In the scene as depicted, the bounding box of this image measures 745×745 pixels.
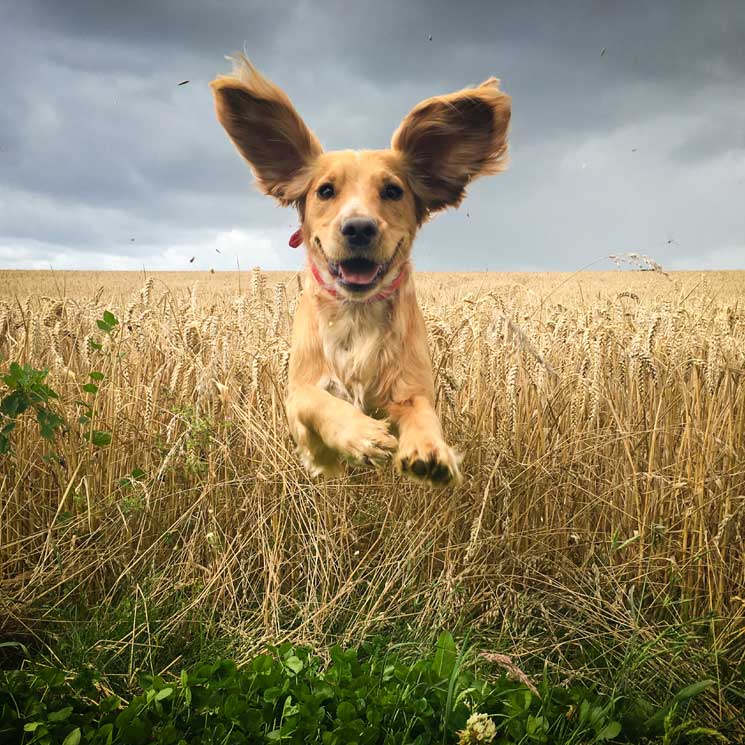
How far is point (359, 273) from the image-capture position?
79.0 inches

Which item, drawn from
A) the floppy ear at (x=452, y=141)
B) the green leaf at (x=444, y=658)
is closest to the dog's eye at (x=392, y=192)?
the floppy ear at (x=452, y=141)

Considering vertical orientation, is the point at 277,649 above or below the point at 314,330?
Answer: below

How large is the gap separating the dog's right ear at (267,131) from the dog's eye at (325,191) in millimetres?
109

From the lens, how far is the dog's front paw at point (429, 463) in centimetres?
162

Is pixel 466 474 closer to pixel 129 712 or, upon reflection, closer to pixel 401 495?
pixel 401 495

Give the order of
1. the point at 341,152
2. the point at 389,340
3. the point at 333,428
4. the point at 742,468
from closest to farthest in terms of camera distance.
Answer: the point at 333,428 → the point at 389,340 → the point at 341,152 → the point at 742,468

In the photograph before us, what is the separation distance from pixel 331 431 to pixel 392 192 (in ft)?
2.94

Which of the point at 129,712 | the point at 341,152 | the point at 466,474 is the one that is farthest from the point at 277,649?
the point at 341,152

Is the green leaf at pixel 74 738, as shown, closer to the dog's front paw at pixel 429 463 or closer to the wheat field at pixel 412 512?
the wheat field at pixel 412 512

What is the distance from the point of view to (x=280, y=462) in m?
3.20

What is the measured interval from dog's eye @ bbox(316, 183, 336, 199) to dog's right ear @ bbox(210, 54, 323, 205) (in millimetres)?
109

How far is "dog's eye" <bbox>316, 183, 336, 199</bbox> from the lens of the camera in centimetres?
222

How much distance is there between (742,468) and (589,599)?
116cm

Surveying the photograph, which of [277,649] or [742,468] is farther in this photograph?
[742,468]
